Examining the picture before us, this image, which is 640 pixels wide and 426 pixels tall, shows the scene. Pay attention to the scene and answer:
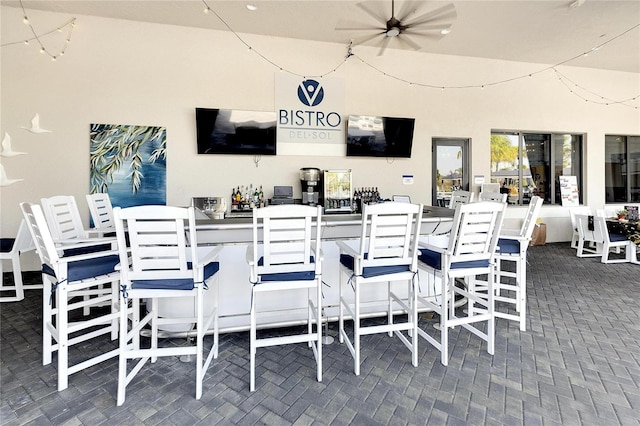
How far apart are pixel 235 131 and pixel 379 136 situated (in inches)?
104

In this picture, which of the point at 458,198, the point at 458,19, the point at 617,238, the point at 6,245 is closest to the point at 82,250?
the point at 6,245

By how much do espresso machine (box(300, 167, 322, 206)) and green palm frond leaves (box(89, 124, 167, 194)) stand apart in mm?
2397

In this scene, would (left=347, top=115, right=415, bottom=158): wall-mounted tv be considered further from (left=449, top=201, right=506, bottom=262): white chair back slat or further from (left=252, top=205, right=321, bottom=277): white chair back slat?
(left=252, top=205, right=321, bottom=277): white chair back slat

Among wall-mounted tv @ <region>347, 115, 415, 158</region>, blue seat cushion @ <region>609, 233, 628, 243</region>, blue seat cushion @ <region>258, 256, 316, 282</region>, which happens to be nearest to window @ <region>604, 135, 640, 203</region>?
blue seat cushion @ <region>609, 233, 628, 243</region>

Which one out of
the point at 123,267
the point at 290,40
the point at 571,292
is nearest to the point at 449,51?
the point at 290,40

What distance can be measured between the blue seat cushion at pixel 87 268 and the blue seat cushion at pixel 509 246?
11.4ft

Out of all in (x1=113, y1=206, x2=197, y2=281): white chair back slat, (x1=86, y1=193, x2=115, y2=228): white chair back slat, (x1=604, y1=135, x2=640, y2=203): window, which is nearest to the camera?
(x1=113, y1=206, x2=197, y2=281): white chair back slat

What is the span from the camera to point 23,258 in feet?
16.4

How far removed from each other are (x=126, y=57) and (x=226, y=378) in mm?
5258

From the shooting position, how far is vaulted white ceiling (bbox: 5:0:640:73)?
4.64 meters

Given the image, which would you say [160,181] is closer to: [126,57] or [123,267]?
[126,57]

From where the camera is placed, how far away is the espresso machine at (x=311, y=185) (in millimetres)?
5562

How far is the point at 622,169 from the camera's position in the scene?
7.70 metres

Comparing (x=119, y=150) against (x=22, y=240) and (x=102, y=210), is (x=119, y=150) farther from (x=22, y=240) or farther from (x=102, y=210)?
(x=102, y=210)
